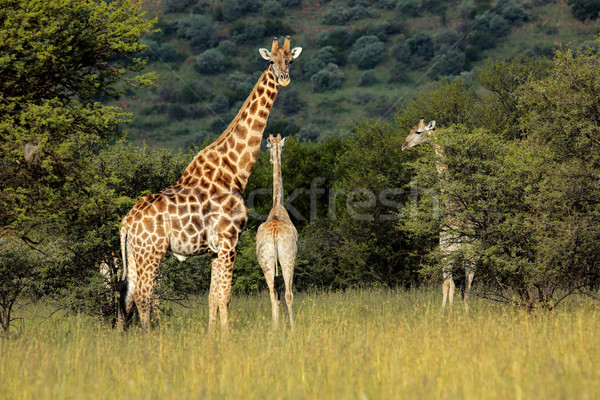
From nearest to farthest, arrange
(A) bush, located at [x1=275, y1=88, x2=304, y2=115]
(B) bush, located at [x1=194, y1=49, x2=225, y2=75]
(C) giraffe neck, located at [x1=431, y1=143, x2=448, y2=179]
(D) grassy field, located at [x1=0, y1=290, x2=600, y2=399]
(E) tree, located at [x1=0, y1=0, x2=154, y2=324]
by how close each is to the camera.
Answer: (D) grassy field, located at [x1=0, y1=290, x2=600, y2=399]
(E) tree, located at [x1=0, y1=0, x2=154, y2=324]
(C) giraffe neck, located at [x1=431, y1=143, x2=448, y2=179]
(A) bush, located at [x1=275, y1=88, x2=304, y2=115]
(B) bush, located at [x1=194, y1=49, x2=225, y2=75]

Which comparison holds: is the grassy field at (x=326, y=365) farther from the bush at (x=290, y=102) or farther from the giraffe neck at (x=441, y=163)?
the bush at (x=290, y=102)

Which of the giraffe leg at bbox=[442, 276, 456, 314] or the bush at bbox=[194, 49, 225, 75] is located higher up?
the bush at bbox=[194, 49, 225, 75]

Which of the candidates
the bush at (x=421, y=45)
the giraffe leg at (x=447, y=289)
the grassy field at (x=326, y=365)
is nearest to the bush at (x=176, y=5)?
the bush at (x=421, y=45)

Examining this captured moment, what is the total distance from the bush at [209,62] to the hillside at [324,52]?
0.13 meters

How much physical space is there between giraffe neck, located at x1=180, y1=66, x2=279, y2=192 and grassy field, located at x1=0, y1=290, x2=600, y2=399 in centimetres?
308

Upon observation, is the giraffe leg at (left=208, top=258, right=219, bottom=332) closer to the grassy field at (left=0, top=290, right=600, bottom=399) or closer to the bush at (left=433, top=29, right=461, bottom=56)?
the grassy field at (left=0, top=290, right=600, bottom=399)

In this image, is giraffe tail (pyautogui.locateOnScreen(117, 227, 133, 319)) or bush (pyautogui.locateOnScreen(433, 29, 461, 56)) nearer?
giraffe tail (pyautogui.locateOnScreen(117, 227, 133, 319))

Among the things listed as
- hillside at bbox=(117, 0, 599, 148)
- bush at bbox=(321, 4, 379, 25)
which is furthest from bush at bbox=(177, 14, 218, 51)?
bush at bbox=(321, 4, 379, 25)

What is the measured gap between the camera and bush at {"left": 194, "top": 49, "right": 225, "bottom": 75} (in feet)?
268

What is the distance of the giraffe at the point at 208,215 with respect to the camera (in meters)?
11.6

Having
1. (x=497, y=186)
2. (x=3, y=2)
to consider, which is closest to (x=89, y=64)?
(x=3, y=2)

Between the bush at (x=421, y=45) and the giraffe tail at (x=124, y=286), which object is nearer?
the giraffe tail at (x=124, y=286)

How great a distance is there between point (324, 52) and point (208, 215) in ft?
245

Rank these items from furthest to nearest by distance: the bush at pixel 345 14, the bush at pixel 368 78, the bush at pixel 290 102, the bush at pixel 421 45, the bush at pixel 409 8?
the bush at pixel 345 14, the bush at pixel 409 8, the bush at pixel 421 45, the bush at pixel 368 78, the bush at pixel 290 102
